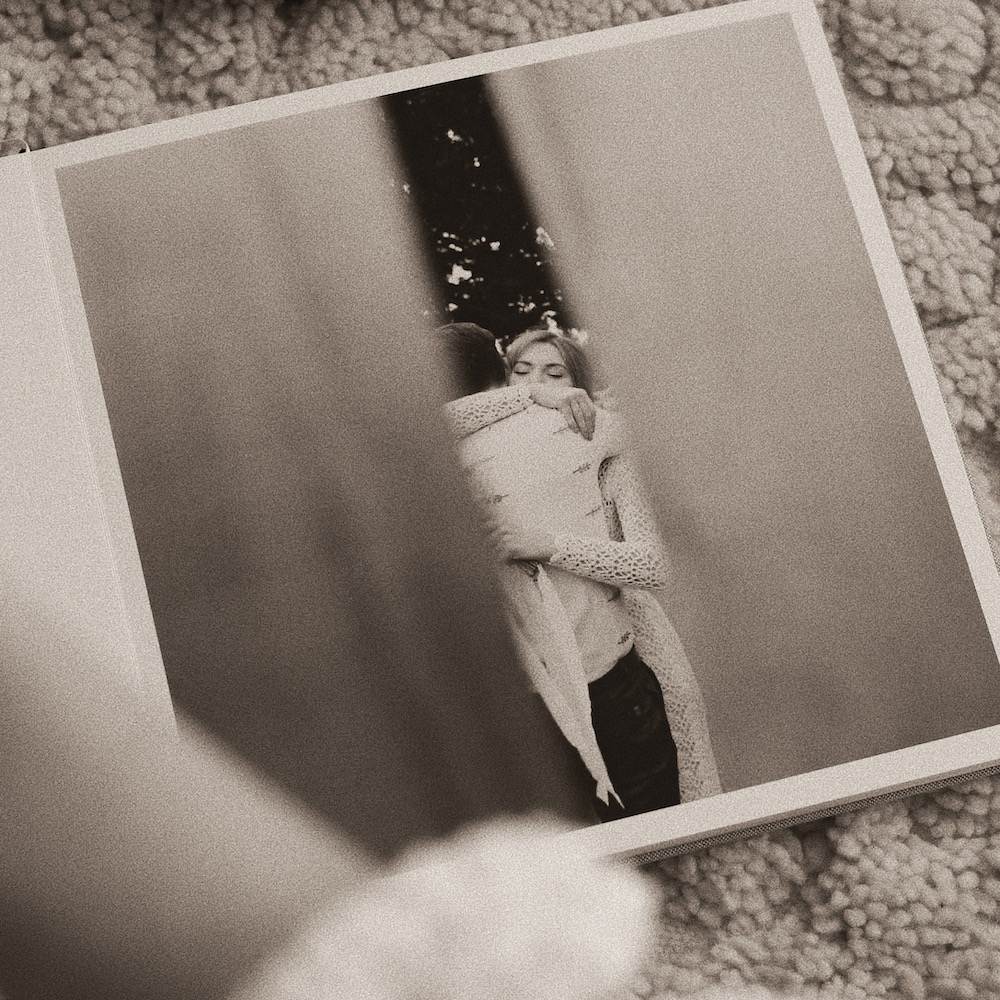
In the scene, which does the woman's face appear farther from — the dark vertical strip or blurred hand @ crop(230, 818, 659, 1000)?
blurred hand @ crop(230, 818, 659, 1000)

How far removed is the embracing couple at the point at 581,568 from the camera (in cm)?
37

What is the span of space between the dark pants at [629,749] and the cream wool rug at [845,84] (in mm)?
30

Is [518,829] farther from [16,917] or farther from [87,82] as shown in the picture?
[87,82]

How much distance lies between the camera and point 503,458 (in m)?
0.39

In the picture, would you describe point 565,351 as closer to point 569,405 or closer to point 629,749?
point 569,405

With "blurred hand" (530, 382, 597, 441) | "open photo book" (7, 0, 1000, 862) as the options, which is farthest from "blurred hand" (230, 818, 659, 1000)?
"blurred hand" (530, 382, 597, 441)

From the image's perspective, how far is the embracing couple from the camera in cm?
37

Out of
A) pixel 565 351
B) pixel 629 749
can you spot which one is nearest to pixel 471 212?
pixel 565 351

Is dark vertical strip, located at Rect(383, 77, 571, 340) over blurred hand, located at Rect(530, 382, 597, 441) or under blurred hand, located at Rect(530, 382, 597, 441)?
over

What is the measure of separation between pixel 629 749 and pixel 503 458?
0.11m

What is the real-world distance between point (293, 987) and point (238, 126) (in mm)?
317

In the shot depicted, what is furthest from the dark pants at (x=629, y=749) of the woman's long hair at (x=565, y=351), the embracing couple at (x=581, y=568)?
the woman's long hair at (x=565, y=351)

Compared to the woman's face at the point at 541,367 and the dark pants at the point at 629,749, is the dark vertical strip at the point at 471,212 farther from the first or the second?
the dark pants at the point at 629,749

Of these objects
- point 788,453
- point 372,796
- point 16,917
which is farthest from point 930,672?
point 16,917
